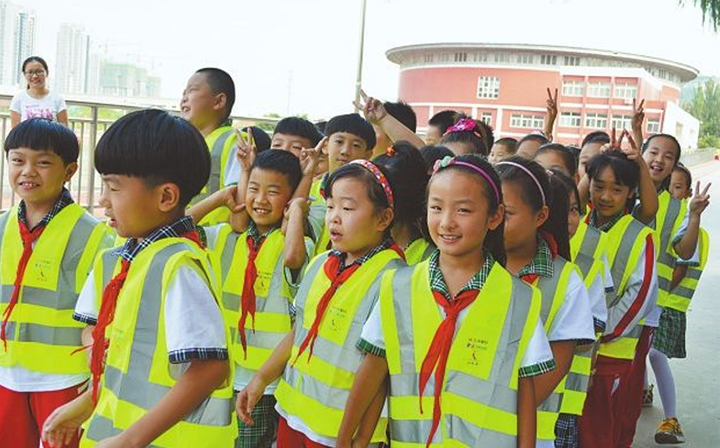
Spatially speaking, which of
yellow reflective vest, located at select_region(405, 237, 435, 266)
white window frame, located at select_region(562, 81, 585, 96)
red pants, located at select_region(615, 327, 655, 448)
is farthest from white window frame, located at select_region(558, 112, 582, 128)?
yellow reflective vest, located at select_region(405, 237, 435, 266)

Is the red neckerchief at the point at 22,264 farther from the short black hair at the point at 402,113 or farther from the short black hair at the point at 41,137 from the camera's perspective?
the short black hair at the point at 402,113

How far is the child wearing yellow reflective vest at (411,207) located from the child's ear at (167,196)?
0.97 metres

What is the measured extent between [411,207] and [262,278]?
630 millimetres

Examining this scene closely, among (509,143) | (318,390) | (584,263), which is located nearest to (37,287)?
(318,390)

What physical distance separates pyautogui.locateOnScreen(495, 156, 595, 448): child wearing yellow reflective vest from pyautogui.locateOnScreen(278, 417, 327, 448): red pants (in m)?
0.71

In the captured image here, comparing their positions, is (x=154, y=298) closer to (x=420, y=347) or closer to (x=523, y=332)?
(x=420, y=347)

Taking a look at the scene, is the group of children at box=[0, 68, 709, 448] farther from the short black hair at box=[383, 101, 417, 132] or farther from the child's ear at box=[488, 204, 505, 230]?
the short black hair at box=[383, 101, 417, 132]

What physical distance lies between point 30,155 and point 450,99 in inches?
1970

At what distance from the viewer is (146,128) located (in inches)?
66.2

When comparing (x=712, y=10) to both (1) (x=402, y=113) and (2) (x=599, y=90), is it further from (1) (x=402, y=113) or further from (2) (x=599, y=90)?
(2) (x=599, y=90)

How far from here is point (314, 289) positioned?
7.76 feet

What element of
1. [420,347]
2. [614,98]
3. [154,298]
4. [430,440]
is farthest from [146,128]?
[614,98]

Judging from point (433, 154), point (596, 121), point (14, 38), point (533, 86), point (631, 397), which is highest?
point (533, 86)

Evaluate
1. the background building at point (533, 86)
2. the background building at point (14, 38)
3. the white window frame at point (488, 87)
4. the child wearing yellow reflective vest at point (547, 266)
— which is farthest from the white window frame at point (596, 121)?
the child wearing yellow reflective vest at point (547, 266)
